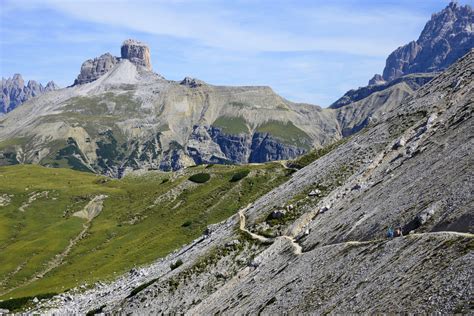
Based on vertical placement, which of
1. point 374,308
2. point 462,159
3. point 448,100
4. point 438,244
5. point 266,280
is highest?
point 448,100

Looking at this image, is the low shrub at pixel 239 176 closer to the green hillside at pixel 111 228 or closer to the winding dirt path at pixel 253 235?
the green hillside at pixel 111 228

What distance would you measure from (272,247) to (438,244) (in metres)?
32.7

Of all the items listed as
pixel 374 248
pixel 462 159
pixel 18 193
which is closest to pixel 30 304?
pixel 374 248

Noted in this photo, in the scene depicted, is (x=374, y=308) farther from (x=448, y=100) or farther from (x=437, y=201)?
(x=448, y=100)

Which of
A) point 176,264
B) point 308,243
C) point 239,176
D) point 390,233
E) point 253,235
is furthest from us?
point 239,176

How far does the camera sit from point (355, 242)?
167 feet

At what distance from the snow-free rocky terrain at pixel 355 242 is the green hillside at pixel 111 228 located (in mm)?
18386

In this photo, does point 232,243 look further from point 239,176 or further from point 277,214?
point 239,176

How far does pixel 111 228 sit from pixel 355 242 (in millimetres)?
112905

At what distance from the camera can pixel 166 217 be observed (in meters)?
142

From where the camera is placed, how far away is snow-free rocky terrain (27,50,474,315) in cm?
3722

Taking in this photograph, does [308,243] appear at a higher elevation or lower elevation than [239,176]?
lower

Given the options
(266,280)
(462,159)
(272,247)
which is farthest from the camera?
(272,247)

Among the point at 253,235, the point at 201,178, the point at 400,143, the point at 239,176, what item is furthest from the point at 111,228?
the point at 400,143
